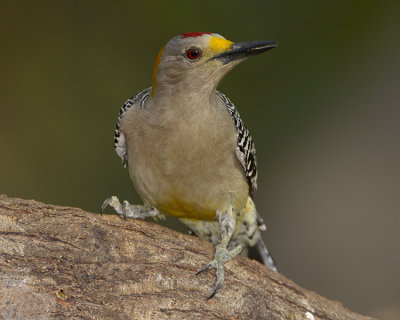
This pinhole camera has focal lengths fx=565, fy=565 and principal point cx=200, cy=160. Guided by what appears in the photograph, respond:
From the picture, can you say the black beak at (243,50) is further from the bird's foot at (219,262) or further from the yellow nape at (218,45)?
the bird's foot at (219,262)

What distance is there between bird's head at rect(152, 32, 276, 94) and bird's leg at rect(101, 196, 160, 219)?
3.50 ft

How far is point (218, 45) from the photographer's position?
457cm

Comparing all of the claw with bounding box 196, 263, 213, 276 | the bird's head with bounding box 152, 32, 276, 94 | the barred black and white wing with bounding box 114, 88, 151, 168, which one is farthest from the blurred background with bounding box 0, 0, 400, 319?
the claw with bounding box 196, 263, 213, 276

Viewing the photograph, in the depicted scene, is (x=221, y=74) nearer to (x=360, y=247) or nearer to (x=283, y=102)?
(x=283, y=102)

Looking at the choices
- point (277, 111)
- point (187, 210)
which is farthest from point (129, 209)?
point (277, 111)

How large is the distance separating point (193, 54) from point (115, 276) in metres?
1.88

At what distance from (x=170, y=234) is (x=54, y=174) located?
4.19 meters

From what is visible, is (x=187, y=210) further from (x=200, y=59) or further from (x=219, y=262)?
(x=200, y=59)

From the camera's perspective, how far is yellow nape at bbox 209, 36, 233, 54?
15.0ft

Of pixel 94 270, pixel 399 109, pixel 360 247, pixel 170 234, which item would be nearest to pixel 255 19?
pixel 399 109

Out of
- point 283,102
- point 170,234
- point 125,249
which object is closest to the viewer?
point 125,249

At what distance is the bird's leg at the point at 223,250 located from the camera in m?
4.45

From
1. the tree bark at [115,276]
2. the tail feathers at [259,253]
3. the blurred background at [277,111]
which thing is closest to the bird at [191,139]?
the tree bark at [115,276]

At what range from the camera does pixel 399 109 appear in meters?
8.63
